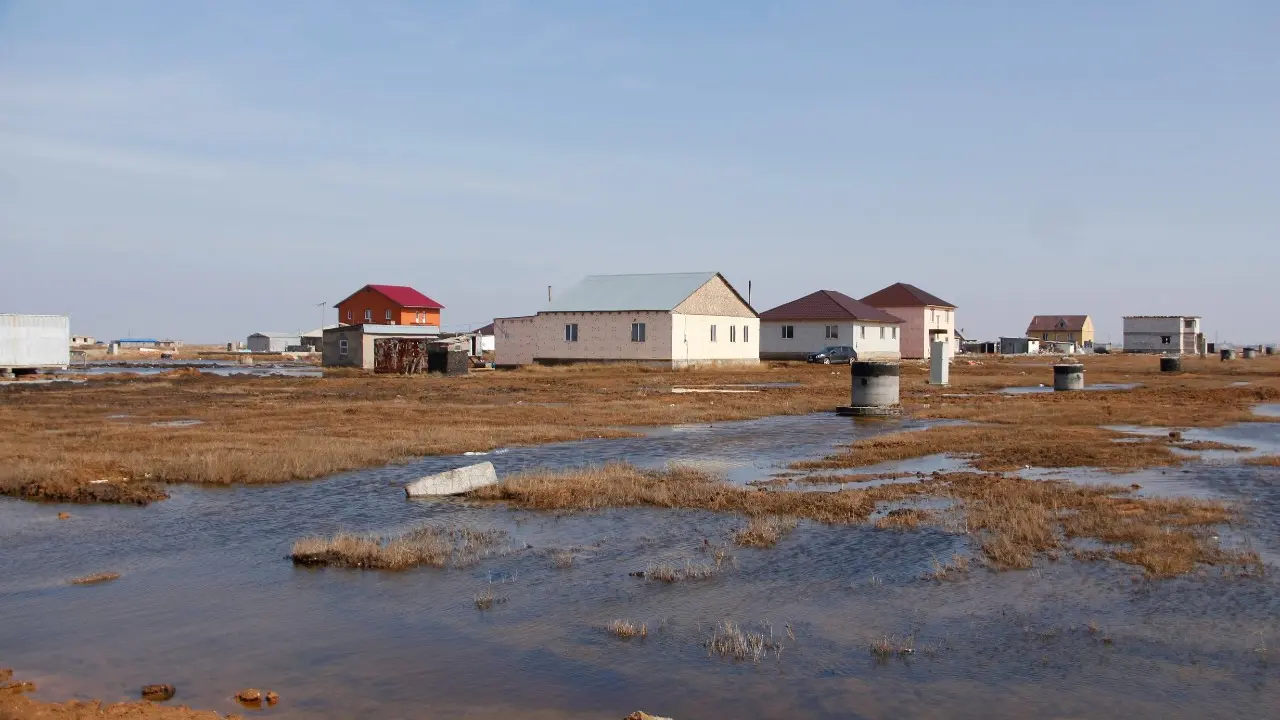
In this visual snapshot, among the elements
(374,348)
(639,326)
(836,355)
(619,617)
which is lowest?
(619,617)

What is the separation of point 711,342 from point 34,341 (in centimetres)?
3539

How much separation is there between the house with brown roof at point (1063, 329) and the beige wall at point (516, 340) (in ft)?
335

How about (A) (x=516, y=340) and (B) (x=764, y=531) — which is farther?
(A) (x=516, y=340)

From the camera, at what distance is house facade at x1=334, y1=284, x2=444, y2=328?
303 feet

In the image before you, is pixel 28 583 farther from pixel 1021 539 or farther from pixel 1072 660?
pixel 1021 539

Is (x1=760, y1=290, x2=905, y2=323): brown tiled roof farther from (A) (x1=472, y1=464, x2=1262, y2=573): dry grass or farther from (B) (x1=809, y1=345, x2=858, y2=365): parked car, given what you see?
(A) (x1=472, y1=464, x2=1262, y2=573): dry grass

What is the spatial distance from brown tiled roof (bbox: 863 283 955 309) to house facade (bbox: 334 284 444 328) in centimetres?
3805

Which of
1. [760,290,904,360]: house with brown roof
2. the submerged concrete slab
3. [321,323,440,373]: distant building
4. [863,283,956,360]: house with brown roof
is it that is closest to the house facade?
[321,323,440,373]: distant building

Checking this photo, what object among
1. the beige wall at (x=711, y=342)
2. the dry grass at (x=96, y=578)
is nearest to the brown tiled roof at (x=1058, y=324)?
the beige wall at (x=711, y=342)

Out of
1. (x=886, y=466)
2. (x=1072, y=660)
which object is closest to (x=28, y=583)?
(x=1072, y=660)

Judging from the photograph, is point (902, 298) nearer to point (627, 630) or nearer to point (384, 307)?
point (384, 307)

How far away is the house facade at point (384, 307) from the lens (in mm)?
92250

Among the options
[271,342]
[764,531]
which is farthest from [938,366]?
[271,342]

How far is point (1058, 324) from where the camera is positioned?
148 metres
